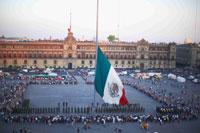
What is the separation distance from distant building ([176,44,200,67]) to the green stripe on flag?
216ft

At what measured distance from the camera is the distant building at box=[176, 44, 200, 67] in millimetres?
74438

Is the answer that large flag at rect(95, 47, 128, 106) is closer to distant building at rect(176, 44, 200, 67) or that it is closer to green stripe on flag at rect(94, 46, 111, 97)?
green stripe on flag at rect(94, 46, 111, 97)

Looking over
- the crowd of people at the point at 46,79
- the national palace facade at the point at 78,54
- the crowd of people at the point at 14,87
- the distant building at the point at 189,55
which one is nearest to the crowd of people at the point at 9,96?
the crowd of people at the point at 14,87

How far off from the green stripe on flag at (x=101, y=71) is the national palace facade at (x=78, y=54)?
4922cm

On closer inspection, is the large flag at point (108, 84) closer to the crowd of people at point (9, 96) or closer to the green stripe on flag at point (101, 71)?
the green stripe on flag at point (101, 71)

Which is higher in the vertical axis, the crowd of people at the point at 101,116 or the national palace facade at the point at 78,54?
the national palace facade at the point at 78,54

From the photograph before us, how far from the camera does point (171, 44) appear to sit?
68.8 metres

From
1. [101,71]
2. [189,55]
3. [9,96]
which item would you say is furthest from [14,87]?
[189,55]

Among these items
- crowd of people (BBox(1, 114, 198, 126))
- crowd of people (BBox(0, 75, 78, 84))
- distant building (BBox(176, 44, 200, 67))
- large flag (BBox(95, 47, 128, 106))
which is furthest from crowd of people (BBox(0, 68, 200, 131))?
distant building (BBox(176, 44, 200, 67))

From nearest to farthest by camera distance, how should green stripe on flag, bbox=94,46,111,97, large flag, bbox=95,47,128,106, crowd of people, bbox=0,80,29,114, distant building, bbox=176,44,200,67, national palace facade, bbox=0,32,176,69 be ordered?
large flag, bbox=95,47,128,106 → green stripe on flag, bbox=94,46,111,97 → crowd of people, bbox=0,80,29,114 → national palace facade, bbox=0,32,176,69 → distant building, bbox=176,44,200,67

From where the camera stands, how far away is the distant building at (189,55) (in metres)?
74.4

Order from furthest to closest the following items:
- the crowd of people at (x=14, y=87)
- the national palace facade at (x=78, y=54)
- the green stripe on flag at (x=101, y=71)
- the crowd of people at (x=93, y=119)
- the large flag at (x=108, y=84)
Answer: the national palace facade at (x=78, y=54) < the crowd of people at (x=14, y=87) < the crowd of people at (x=93, y=119) < the green stripe on flag at (x=101, y=71) < the large flag at (x=108, y=84)

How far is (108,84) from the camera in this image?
14.3m

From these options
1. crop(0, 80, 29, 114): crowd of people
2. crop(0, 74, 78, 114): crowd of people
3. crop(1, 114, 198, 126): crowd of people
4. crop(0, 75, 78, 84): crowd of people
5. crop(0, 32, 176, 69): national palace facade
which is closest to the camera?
crop(1, 114, 198, 126): crowd of people
